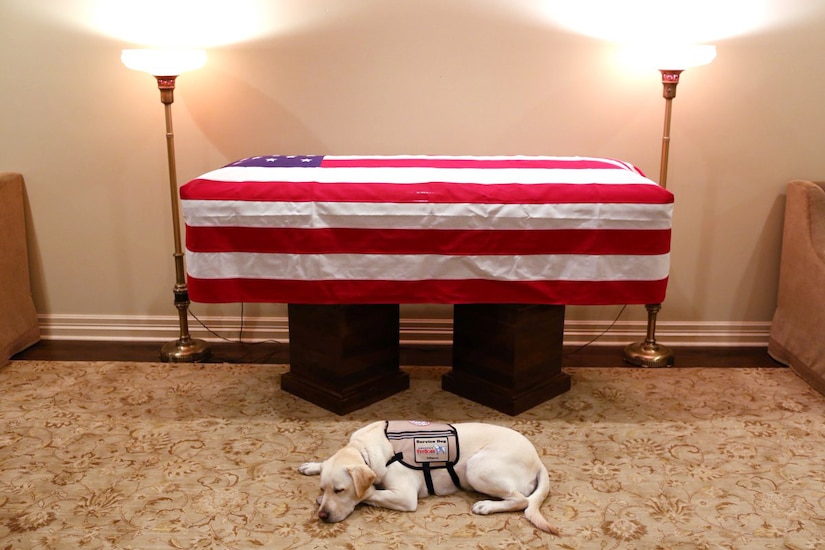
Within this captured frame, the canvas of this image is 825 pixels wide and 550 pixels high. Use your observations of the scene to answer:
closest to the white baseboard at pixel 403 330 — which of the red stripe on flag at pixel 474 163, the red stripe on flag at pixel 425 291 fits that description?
the red stripe on flag at pixel 474 163

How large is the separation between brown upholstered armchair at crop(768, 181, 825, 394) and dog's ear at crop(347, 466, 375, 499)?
1957 millimetres

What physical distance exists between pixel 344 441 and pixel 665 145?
1826 millimetres

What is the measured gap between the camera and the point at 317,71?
3623 millimetres

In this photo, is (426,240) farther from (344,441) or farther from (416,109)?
(416,109)

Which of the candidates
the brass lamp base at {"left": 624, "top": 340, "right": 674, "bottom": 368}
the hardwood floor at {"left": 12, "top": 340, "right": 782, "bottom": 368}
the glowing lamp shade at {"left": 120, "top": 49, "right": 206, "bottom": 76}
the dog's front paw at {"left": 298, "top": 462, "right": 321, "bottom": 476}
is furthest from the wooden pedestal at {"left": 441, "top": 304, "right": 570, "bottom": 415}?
the glowing lamp shade at {"left": 120, "top": 49, "right": 206, "bottom": 76}

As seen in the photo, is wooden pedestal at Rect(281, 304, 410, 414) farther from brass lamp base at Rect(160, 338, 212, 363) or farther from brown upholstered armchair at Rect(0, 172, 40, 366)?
brown upholstered armchair at Rect(0, 172, 40, 366)

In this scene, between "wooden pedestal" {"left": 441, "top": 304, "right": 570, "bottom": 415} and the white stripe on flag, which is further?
"wooden pedestal" {"left": 441, "top": 304, "right": 570, "bottom": 415}

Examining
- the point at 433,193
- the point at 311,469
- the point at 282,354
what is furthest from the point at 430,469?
the point at 282,354

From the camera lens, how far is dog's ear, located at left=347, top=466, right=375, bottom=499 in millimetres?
2293

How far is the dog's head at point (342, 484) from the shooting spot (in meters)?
2.30

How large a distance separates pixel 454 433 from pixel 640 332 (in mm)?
1645

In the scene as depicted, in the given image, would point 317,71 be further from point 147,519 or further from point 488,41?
point 147,519

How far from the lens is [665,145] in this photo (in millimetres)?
3502

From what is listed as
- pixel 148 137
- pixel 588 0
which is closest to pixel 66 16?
pixel 148 137
